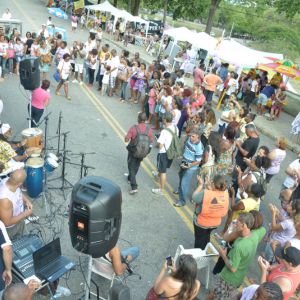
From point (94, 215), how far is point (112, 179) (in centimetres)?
479

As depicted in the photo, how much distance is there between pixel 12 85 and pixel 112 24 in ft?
70.0

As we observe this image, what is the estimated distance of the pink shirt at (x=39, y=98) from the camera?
9.25 metres

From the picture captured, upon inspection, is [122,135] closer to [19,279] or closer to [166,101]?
[166,101]

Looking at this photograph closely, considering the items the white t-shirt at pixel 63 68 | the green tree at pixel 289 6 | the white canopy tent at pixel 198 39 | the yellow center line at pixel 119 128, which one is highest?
the green tree at pixel 289 6

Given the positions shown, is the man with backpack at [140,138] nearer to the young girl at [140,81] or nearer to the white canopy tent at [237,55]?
the young girl at [140,81]

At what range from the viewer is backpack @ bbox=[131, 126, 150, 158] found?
7.26m

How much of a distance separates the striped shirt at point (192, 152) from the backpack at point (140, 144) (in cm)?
80

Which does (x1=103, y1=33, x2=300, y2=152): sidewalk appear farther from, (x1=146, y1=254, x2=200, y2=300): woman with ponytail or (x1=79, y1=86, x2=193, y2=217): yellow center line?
(x1=146, y1=254, x2=200, y2=300): woman with ponytail

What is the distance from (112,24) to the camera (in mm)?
32969

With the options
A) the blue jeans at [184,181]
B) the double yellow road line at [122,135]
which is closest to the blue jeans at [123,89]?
the double yellow road line at [122,135]

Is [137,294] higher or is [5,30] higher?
[5,30]

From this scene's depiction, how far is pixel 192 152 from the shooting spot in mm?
7148

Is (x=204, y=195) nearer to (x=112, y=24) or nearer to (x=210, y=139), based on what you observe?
(x=210, y=139)

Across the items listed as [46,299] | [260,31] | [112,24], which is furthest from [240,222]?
[260,31]
